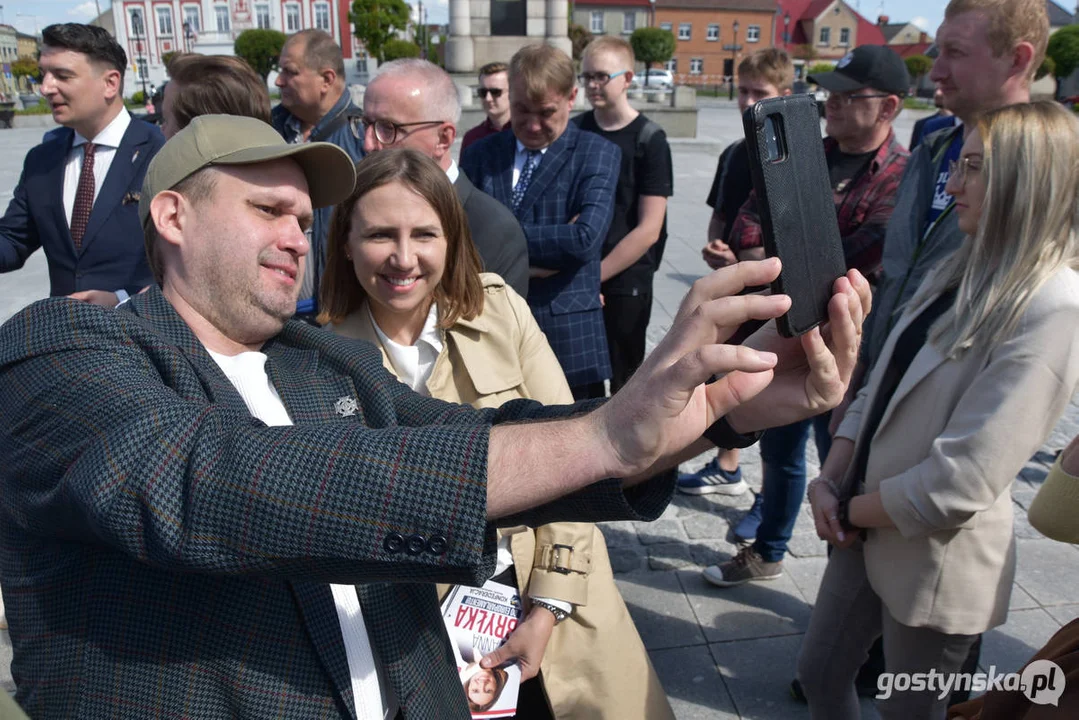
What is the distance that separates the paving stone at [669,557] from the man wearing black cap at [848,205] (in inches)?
6.9

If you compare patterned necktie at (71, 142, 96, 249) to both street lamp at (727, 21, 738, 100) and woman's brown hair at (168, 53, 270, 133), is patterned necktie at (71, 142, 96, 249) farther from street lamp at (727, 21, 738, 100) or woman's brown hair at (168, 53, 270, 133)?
street lamp at (727, 21, 738, 100)

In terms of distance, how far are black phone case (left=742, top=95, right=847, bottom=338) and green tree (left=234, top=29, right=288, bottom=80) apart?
2126 inches

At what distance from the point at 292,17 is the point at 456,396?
2864 inches

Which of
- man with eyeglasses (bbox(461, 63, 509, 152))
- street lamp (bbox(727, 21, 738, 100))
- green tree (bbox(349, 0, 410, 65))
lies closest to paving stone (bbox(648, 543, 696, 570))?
man with eyeglasses (bbox(461, 63, 509, 152))

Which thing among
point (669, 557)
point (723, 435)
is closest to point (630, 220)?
point (669, 557)

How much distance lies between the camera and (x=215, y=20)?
67.9 metres

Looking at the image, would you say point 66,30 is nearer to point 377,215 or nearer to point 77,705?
point 377,215

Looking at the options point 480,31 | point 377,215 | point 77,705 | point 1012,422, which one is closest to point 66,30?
point 377,215

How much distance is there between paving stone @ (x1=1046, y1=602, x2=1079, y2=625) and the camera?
3.36 m

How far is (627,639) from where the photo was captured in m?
2.22

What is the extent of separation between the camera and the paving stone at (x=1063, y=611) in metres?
3.36

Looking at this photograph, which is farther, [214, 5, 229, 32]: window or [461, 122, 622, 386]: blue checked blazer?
[214, 5, 229, 32]: window

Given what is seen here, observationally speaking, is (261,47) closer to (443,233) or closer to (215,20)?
(215,20)

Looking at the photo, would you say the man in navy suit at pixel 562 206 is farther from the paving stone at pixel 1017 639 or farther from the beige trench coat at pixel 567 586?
the paving stone at pixel 1017 639
